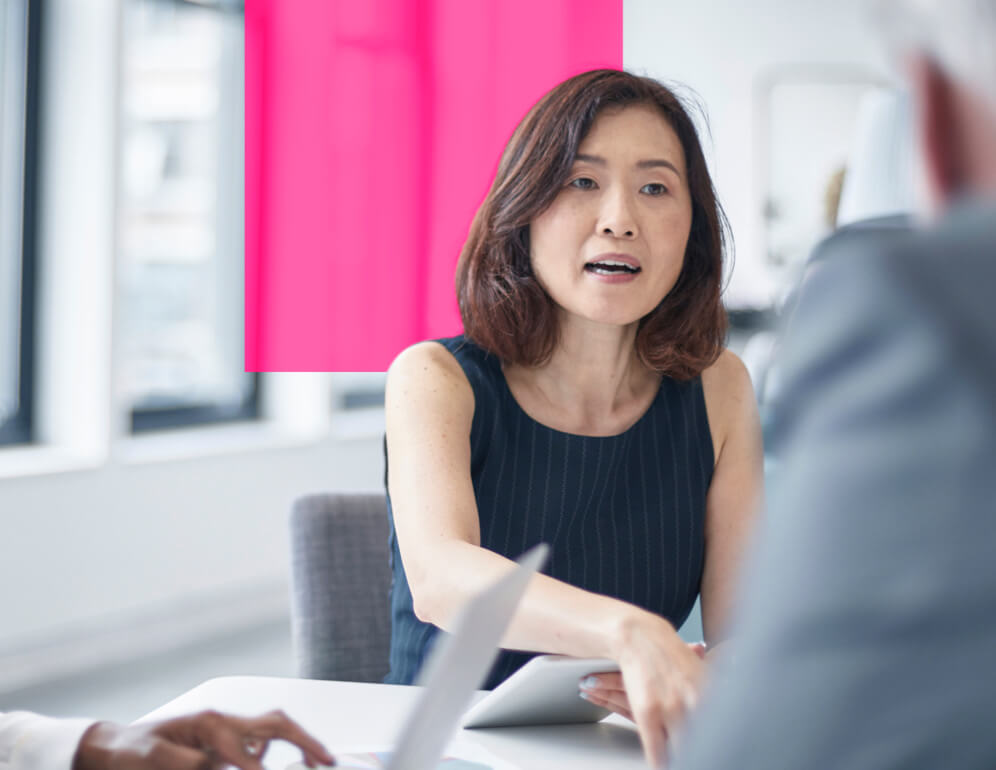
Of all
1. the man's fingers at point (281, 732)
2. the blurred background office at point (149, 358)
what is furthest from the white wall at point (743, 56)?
the man's fingers at point (281, 732)

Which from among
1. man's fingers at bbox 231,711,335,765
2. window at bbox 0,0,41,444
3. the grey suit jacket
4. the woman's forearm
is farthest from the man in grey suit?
window at bbox 0,0,41,444

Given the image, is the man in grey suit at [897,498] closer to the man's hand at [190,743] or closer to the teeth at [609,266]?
the man's hand at [190,743]

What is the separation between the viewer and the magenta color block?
392 centimetres

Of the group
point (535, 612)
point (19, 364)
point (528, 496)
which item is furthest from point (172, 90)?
point (535, 612)

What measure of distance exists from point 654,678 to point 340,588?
0.73m

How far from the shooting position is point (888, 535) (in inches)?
13.2

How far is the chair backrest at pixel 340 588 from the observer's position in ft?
5.00

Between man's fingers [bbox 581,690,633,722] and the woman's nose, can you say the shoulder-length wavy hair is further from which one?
man's fingers [bbox 581,690,633,722]

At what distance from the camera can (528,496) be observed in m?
1.56

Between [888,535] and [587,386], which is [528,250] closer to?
[587,386]

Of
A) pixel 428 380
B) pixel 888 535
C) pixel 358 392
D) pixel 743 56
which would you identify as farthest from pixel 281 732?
pixel 743 56

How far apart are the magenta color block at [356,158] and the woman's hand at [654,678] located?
267cm

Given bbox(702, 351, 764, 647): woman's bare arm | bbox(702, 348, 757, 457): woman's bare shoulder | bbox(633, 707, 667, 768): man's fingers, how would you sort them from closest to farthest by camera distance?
bbox(633, 707, 667, 768): man's fingers → bbox(702, 351, 764, 647): woman's bare arm → bbox(702, 348, 757, 457): woman's bare shoulder

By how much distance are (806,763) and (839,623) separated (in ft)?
0.17
